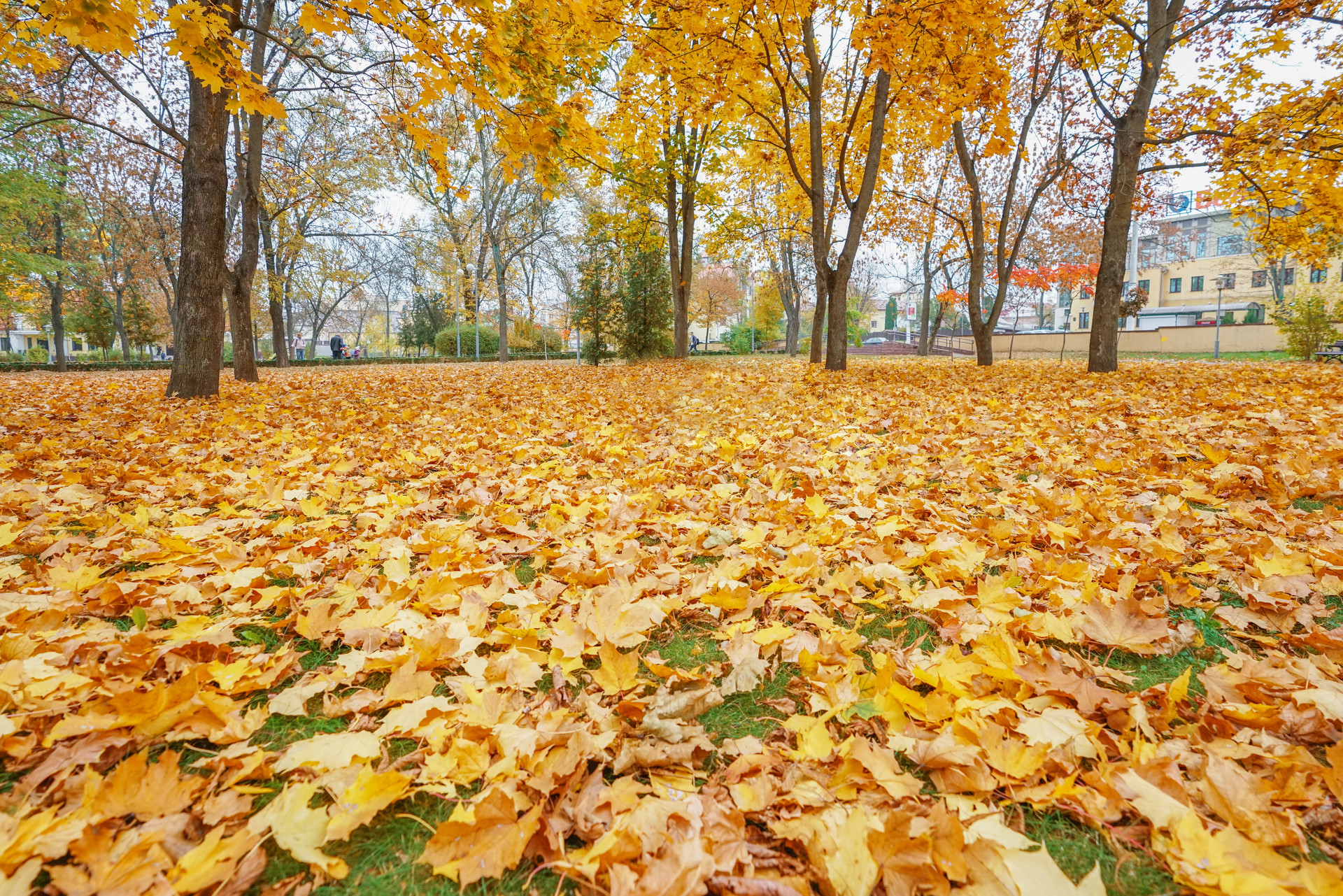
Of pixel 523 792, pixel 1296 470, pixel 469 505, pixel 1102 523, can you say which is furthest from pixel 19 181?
pixel 1296 470

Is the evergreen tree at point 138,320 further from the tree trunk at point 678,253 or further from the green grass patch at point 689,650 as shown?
the green grass patch at point 689,650

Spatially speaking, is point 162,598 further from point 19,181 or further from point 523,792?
point 19,181

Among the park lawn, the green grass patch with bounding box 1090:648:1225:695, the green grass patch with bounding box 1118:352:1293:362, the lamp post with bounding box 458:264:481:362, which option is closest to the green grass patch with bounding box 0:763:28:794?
the green grass patch with bounding box 1090:648:1225:695

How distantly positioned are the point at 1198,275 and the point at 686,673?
5984cm

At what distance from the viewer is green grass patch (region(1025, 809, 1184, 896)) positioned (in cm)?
94

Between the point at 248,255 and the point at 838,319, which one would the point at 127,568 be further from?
the point at 248,255

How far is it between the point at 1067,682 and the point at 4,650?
258 cm

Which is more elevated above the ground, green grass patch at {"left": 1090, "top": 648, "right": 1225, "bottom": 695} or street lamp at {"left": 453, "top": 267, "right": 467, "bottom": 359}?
street lamp at {"left": 453, "top": 267, "right": 467, "bottom": 359}

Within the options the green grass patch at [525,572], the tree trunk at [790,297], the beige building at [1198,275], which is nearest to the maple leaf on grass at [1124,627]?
the green grass patch at [525,572]

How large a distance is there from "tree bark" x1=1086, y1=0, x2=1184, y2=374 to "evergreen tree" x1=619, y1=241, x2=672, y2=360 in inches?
384

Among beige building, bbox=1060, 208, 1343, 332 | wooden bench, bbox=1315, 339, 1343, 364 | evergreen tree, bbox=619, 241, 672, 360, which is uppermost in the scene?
beige building, bbox=1060, 208, 1343, 332

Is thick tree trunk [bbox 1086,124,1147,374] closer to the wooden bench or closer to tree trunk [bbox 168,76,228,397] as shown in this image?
the wooden bench

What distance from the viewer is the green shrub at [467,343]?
27906 mm

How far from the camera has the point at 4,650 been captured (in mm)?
1404
